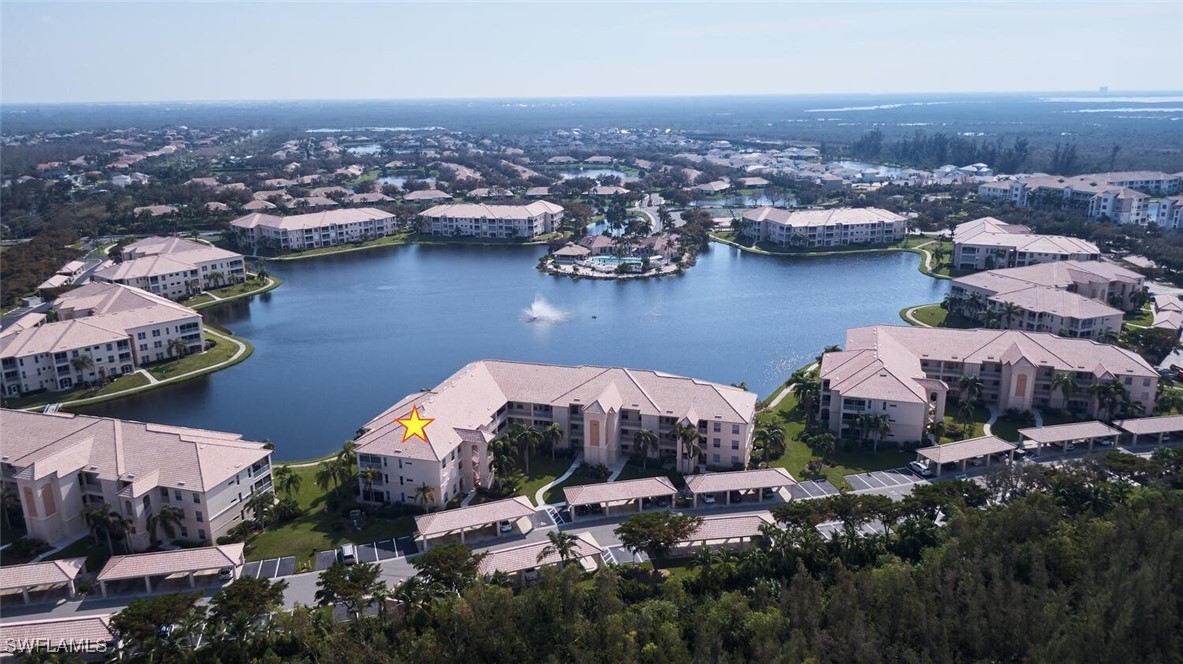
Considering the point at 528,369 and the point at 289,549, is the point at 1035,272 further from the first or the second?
the point at 289,549

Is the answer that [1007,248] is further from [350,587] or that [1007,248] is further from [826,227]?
[350,587]

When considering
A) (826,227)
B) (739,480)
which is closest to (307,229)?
(826,227)

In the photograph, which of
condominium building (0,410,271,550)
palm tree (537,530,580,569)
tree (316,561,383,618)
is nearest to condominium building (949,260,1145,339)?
palm tree (537,530,580,569)

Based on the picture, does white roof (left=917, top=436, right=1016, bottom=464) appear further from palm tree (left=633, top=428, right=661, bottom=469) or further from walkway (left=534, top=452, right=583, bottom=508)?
walkway (left=534, top=452, right=583, bottom=508)

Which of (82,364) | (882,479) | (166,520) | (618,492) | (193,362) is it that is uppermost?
(82,364)

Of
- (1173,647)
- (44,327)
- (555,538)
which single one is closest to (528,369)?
(555,538)

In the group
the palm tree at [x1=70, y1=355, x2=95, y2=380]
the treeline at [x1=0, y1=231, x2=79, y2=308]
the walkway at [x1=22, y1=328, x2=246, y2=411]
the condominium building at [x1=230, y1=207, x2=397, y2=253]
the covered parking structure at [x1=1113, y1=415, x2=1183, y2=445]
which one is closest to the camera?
the covered parking structure at [x1=1113, y1=415, x2=1183, y2=445]
